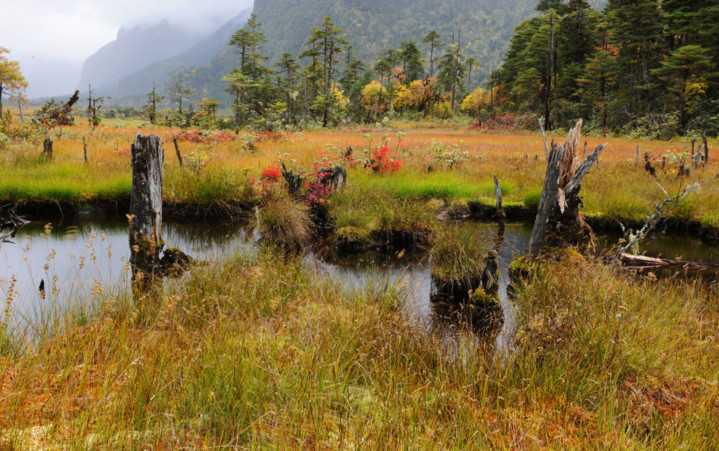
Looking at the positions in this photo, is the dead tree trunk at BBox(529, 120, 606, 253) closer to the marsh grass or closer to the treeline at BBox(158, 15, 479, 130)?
the marsh grass

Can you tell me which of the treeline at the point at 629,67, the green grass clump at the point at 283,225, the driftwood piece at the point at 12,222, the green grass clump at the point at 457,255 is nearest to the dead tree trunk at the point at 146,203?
the green grass clump at the point at 283,225

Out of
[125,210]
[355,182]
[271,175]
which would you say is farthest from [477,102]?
[125,210]

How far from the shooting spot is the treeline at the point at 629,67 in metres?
26.1

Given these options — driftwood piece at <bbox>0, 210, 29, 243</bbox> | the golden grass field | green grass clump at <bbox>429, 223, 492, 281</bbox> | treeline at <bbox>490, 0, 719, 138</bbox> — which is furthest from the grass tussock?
treeline at <bbox>490, 0, 719, 138</bbox>

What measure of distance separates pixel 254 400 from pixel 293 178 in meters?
7.35

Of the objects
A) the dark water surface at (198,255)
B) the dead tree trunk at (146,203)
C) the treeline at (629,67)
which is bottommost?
the dark water surface at (198,255)

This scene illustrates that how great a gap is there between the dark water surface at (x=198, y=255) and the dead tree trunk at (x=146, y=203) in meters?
0.36

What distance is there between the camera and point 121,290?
13.0ft

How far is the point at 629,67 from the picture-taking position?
32.9 m

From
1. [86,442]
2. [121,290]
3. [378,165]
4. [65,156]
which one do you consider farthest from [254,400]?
[65,156]

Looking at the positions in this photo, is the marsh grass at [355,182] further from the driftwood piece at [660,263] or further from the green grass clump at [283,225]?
the driftwood piece at [660,263]

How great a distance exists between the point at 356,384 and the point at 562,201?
4128 millimetres

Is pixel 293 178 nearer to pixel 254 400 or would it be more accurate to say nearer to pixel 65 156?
pixel 254 400

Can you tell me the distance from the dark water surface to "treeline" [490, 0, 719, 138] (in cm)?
2478
